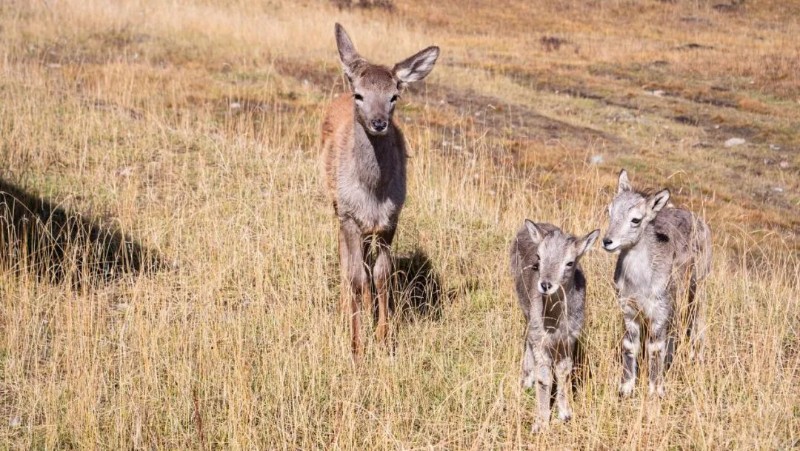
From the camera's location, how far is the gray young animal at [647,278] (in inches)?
247

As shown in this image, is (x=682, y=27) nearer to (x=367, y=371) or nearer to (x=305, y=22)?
(x=305, y=22)

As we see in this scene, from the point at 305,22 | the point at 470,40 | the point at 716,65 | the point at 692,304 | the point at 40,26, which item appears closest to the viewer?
the point at 692,304

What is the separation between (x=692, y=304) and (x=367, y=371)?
9.17ft

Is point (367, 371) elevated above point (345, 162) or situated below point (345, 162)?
below

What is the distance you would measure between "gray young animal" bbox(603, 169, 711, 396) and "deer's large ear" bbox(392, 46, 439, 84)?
202 centimetres

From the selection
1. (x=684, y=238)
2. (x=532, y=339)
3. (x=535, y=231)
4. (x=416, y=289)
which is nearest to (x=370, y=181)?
(x=416, y=289)

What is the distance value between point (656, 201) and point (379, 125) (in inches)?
90.2

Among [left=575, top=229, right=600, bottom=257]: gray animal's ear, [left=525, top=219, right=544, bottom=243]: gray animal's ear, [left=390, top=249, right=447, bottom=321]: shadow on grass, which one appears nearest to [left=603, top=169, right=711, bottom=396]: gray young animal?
[left=575, top=229, right=600, bottom=257]: gray animal's ear

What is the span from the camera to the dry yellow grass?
5.57 m

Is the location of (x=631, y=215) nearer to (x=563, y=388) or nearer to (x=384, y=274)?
(x=563, y=388)

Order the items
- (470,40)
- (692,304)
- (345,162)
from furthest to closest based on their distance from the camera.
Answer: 1. (470,40)
2. (345,162)
3. (692,304)

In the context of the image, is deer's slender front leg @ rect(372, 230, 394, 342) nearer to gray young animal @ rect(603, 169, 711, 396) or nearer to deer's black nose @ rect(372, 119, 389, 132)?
deer's black nose @ rect(372, 119, 389, 132)

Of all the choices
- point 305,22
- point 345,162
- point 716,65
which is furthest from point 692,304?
point 716,65

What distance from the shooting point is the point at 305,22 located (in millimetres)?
27547
